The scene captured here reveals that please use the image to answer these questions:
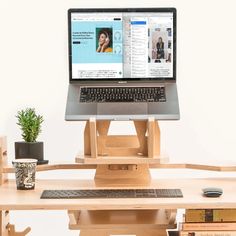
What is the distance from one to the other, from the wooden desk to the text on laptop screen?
0.48 m

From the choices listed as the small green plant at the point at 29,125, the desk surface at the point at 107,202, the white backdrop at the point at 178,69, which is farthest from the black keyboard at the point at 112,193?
the white backdrop at the point at 178,69

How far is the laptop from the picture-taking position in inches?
103

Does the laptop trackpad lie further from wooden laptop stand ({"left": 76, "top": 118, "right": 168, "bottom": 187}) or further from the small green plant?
the small green plant

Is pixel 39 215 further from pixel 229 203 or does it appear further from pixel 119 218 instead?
pixel 229 203

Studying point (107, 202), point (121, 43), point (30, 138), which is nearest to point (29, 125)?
point (30, 138)

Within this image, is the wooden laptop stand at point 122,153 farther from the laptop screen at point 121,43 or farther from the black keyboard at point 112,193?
the laptop screen at point 121,43

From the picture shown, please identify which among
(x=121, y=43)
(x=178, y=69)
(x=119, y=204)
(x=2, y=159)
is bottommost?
(x=119, y=204)

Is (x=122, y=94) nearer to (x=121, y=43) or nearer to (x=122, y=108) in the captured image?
(x=122, y=108)

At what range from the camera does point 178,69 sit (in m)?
3.05

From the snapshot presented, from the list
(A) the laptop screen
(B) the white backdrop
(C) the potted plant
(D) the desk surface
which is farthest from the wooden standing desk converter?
(B) the white backdrop

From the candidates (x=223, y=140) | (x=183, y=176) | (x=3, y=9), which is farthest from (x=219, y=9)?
(x=3, y=9)

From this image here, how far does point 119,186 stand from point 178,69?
80 cm

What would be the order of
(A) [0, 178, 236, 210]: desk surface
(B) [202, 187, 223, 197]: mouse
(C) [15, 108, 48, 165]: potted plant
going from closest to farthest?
(A) [0, 178, 236, 210]: desk surface < (B) [202, 187, 223, 197]: mouse < (C) [15, 108, 48, 165]: potted plant

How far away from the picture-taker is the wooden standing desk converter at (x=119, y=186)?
218cm
